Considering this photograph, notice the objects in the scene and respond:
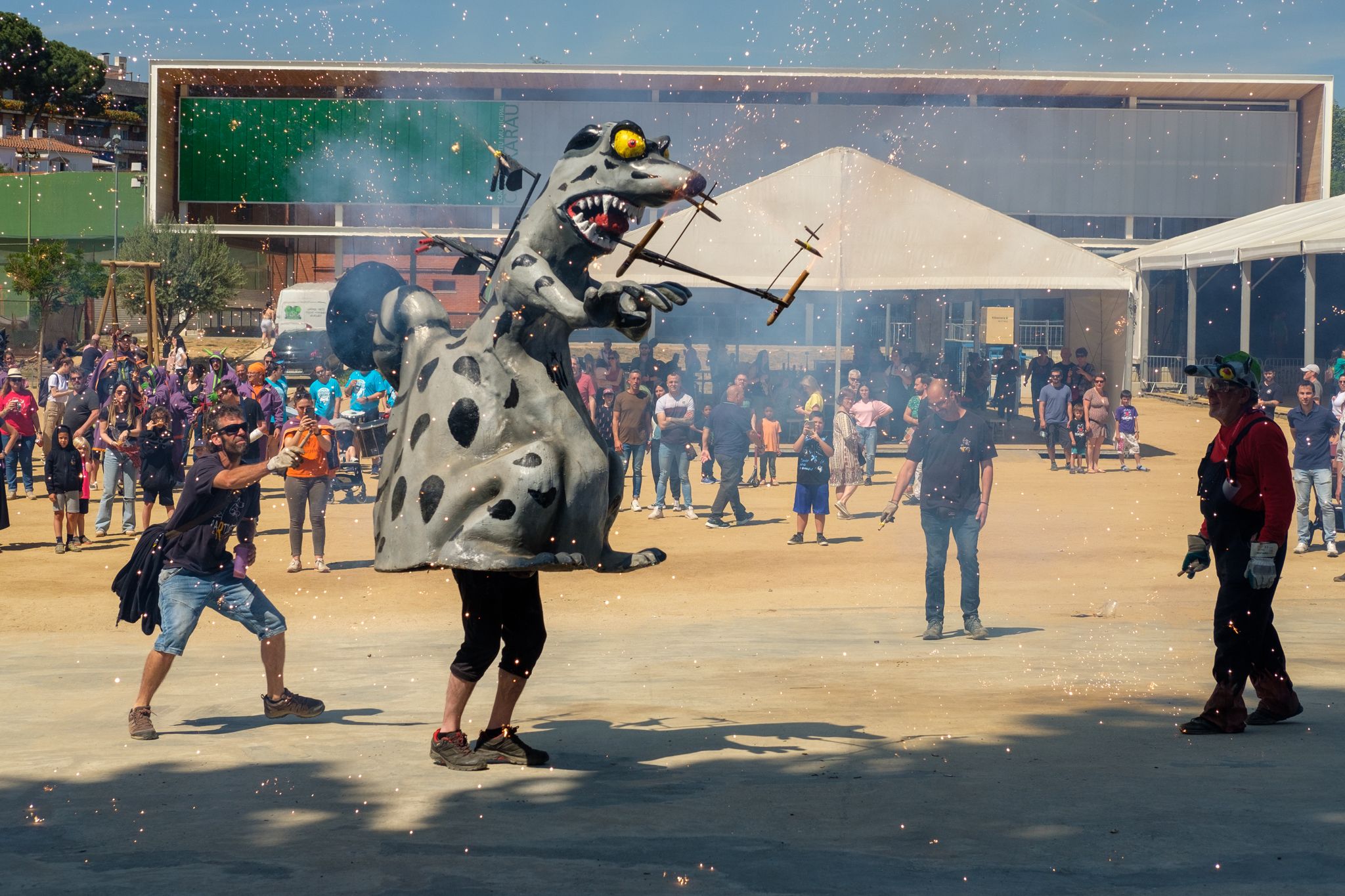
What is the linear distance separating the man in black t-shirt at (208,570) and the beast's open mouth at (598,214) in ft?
6.74

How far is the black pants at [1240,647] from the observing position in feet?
22.8

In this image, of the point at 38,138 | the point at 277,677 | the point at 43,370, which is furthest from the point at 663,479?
the point at 38,138

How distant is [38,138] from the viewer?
7850cm

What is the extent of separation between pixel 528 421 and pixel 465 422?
0.27 m

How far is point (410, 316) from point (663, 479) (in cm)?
1159

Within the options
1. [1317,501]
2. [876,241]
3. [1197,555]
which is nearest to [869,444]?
[876,241]

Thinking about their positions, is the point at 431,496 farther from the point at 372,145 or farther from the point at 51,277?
the point at 51,277

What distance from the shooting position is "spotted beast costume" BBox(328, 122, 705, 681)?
226 inches

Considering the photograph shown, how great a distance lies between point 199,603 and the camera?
7168 mm

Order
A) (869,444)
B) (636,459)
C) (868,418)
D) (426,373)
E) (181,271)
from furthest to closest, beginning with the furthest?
1. (181,271)
2. (869,444)
3. (868,418)
4. (636,459)
5. (426,373)

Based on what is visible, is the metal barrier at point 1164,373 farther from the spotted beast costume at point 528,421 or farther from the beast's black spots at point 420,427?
the beast's black spots at point 420,427

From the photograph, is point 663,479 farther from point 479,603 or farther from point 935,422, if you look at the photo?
A: point 479,603

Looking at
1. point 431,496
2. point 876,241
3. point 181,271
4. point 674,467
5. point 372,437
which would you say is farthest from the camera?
point 181,271

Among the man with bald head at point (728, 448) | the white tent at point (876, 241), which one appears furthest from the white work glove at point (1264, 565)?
the white tent at point (876, 241)
